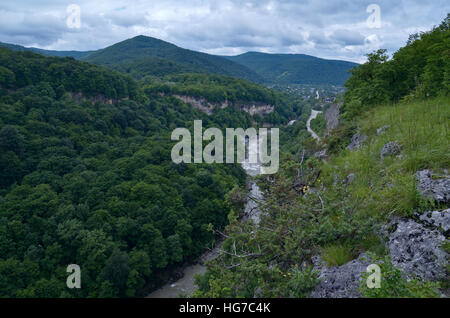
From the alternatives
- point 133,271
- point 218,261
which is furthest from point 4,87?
point 218,261

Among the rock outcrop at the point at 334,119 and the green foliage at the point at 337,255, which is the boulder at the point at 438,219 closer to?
the green foliage at the point at 337,255

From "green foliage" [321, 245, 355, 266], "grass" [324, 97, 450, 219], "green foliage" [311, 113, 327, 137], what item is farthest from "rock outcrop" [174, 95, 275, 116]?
"green foliage" [321, 245, 355, 266]

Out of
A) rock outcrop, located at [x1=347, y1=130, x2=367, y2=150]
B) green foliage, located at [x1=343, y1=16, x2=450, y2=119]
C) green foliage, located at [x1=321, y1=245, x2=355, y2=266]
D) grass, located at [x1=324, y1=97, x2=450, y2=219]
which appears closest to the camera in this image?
green foliage, located at [x1=321, y1=245, x2=355, y2=266]

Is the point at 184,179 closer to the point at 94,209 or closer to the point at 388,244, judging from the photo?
the point at 94,209

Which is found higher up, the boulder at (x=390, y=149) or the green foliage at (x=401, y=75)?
the green foliage at (x=401, y=75)

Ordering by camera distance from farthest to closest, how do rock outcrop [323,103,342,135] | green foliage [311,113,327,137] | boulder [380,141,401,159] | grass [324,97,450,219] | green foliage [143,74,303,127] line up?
1. green foliage [143,74,303,127]
2. green foliage [311,113,327,137]
3. rock outcrop [323,103,342,135]
4. boulder [380,141,401,159]
5. grass [324,97,450,219]

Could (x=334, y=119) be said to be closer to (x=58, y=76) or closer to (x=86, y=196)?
(x=86, y=196)

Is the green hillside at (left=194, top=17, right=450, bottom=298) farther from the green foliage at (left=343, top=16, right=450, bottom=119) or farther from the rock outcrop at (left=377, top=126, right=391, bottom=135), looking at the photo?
the green foliage at (left=343, top=16, right=450, bottom=119)

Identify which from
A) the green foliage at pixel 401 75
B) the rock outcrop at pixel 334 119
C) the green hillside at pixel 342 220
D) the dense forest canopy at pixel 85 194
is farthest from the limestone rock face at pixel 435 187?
the rock outcrop at pixel 334 119

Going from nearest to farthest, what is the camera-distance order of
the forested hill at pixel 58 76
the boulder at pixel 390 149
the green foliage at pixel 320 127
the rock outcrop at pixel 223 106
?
the boulder at pixel 390 149 → the green foliage at pixel 320 127 → the forested hill at pixel 58 76 → the rock outcrop at pixel 223 106
